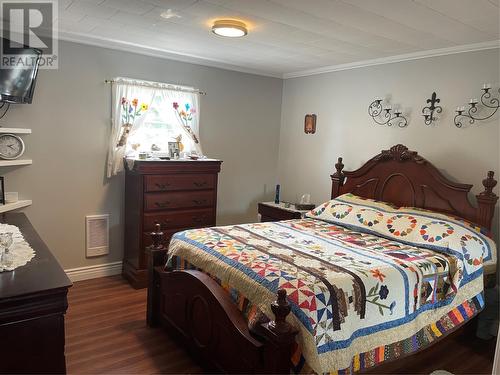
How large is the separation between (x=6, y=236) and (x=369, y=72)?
137 inches

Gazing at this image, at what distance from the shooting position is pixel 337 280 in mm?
1979

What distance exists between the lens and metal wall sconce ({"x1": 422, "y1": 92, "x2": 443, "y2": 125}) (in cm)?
332

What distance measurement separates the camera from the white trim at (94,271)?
12.0ft

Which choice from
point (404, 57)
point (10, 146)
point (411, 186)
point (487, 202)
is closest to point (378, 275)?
point (487, 202)

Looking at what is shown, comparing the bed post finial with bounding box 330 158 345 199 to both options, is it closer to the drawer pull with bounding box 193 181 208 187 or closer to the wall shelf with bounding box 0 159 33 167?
the drawer pull with bounding box 193 181 208 187

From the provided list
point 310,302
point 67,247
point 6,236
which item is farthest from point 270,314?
point 67,247

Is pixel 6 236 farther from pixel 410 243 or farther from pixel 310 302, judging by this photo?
pixel 410 243

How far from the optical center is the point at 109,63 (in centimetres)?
359

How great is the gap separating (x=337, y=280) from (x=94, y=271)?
2727mm

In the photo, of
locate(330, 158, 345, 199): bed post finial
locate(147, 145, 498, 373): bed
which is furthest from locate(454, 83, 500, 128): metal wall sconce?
locate(330, 158, 345, 199): bed post finial

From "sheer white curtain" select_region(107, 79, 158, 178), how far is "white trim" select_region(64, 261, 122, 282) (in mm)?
941

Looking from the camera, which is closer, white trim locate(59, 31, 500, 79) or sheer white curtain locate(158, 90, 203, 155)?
white trim locate(59, 31, 500, 79)

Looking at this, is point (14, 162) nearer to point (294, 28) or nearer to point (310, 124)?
point (294, 28)

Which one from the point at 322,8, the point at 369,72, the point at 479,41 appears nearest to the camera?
the point at 322,8
